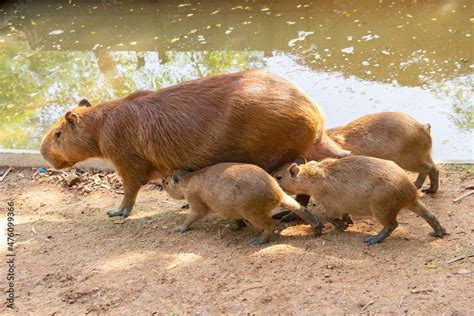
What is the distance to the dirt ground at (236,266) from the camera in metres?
4.00

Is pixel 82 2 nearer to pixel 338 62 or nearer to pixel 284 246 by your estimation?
pixel 338 62

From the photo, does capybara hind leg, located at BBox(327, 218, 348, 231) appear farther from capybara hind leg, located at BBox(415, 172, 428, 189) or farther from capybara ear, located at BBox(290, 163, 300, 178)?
capybara hind leg, located at BBox(415, 172, 428, 189)

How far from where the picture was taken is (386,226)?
15.7 feet

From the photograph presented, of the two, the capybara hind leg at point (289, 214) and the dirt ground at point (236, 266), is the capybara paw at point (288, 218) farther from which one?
the dirt ground at point (236, 266)

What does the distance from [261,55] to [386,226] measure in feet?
16.7

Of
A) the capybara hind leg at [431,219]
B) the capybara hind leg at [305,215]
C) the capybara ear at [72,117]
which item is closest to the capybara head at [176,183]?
the capybara hind leg at [305,215]

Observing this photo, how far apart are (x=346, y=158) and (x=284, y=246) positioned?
36.1 inches

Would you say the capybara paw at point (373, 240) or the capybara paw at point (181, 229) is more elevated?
the capybara paw at point (373, 240)

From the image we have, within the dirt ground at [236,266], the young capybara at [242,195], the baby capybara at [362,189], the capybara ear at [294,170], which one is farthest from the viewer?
the capybara ear at [294,170]

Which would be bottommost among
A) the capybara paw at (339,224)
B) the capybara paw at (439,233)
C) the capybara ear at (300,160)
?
the capybara paw at (339,224)

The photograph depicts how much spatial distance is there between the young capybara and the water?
94.8 inches

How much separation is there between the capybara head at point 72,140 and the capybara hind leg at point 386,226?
113 inches

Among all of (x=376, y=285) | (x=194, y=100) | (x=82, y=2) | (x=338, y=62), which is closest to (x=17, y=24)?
(x=82, y=2)

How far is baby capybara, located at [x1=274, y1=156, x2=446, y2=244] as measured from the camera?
15.4 ft
